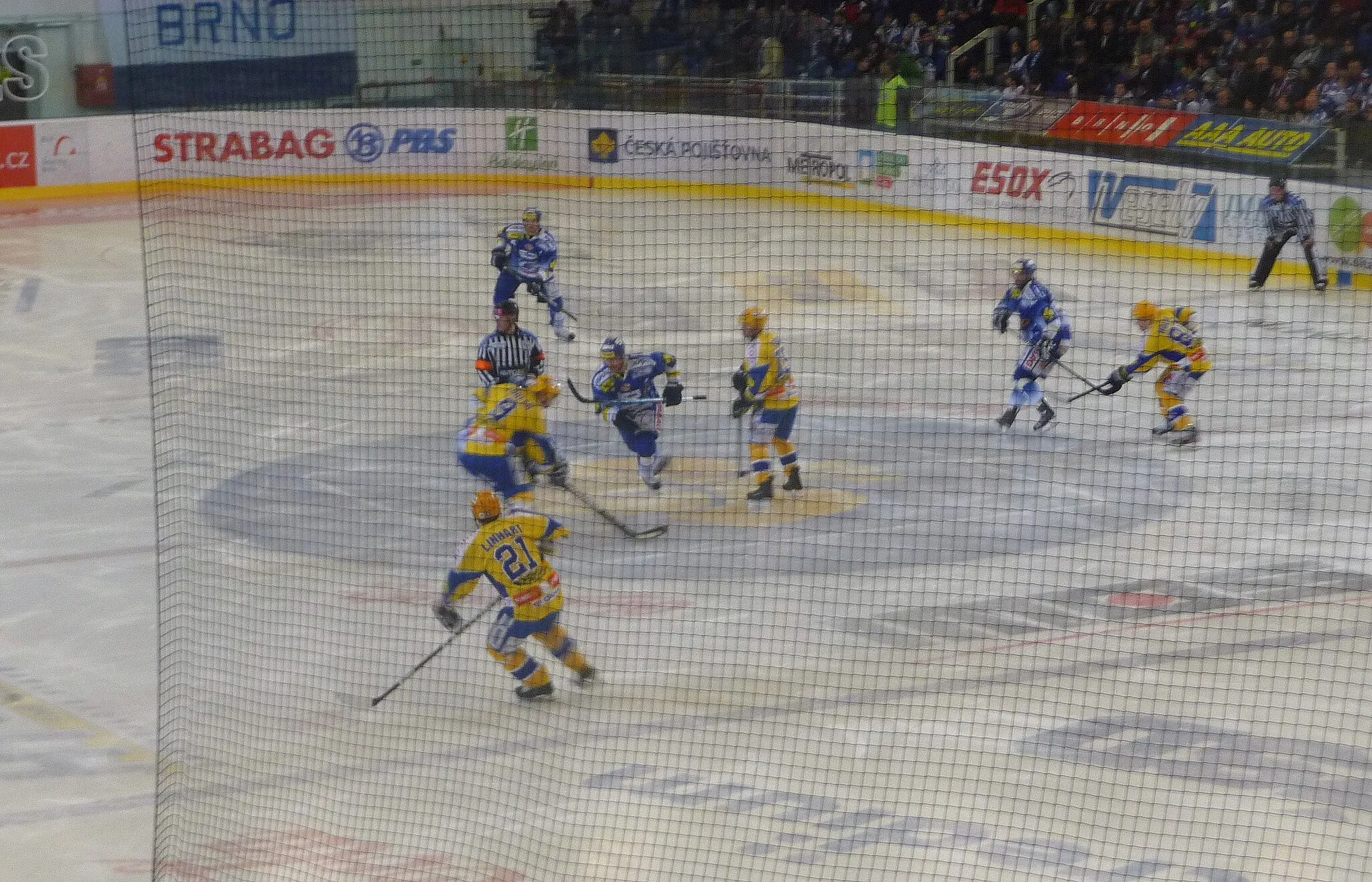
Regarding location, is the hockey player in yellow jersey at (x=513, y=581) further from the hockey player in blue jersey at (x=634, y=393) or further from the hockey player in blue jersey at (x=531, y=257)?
the hockey player in blue jersey at (x=531, y=257)

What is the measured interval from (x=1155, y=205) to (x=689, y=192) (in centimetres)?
643

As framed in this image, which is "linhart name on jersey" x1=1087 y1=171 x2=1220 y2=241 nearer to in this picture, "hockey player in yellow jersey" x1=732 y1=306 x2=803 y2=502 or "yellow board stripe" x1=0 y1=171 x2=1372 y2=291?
"yellow board stripe" x1=0 y1=171 x2=1372 y2=291

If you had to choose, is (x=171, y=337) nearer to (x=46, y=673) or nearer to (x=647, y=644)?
(x=46, y=673)

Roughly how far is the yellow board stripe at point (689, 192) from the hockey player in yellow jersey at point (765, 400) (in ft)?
21.4

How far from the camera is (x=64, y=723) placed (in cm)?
842

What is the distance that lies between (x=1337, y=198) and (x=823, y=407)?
6.65m

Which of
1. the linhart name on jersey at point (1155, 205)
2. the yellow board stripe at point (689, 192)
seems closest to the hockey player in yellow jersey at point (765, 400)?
the yellow board stripe at point (689, 192)

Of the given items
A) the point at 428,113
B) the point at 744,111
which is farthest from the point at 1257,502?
the point at 428,113

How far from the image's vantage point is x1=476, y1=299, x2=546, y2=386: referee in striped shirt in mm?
12109

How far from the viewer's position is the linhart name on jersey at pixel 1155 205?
18141 mm

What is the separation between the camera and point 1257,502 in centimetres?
1145

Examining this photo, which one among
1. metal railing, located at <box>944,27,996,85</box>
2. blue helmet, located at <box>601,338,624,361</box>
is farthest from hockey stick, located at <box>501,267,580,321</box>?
metal railing, located at <box>944,27,996,85</box>

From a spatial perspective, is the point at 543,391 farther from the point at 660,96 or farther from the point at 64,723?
the point at 660,96

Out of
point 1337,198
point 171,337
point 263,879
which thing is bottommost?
point 263,879
